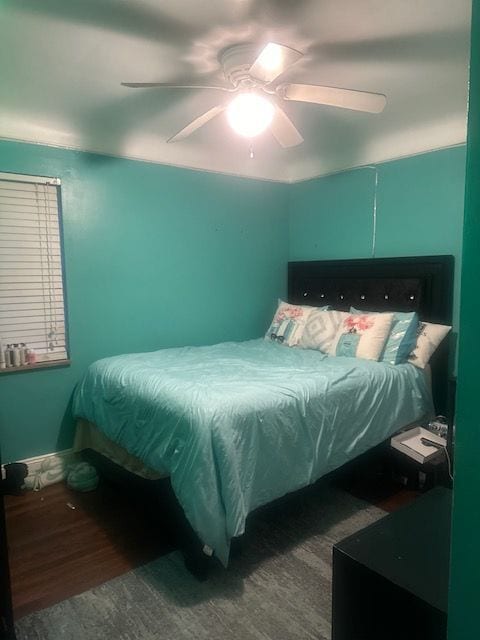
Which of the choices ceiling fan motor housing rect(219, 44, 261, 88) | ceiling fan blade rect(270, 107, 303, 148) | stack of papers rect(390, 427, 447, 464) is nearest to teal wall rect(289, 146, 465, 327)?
stack of papers rect(390, 427, 447, 464)

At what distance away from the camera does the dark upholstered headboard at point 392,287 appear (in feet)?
9.76

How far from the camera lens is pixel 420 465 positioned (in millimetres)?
2430

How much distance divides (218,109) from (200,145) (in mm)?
1294

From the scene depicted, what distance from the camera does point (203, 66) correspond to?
2.08 metres

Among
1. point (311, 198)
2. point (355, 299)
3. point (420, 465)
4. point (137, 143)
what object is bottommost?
point (420, 465)

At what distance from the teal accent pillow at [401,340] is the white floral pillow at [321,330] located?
1.32 ft

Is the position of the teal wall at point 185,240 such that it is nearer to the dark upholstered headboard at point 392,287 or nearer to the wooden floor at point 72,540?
the dark upholstered headboard at point 392,287

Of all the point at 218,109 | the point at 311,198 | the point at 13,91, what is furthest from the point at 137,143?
the point at 311,198

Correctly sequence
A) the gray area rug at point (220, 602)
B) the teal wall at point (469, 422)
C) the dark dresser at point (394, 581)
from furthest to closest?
the gray area rug at point (220, 602)
the dark dresser at point (394, 581)
the teal wall at point (469, 422)

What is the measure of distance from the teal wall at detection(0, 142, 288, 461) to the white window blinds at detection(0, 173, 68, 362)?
73mm

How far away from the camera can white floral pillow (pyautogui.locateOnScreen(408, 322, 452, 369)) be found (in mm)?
2789

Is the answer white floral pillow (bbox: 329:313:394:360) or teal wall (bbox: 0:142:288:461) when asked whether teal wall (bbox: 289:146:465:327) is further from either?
white floral pillow (bbox: 329:313:394:360)

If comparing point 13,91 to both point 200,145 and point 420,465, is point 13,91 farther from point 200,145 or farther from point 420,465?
point 420,465

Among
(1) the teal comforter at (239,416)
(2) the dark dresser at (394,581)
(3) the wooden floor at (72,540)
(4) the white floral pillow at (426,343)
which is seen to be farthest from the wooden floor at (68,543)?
(4) the white floral pillow at (426,343)
